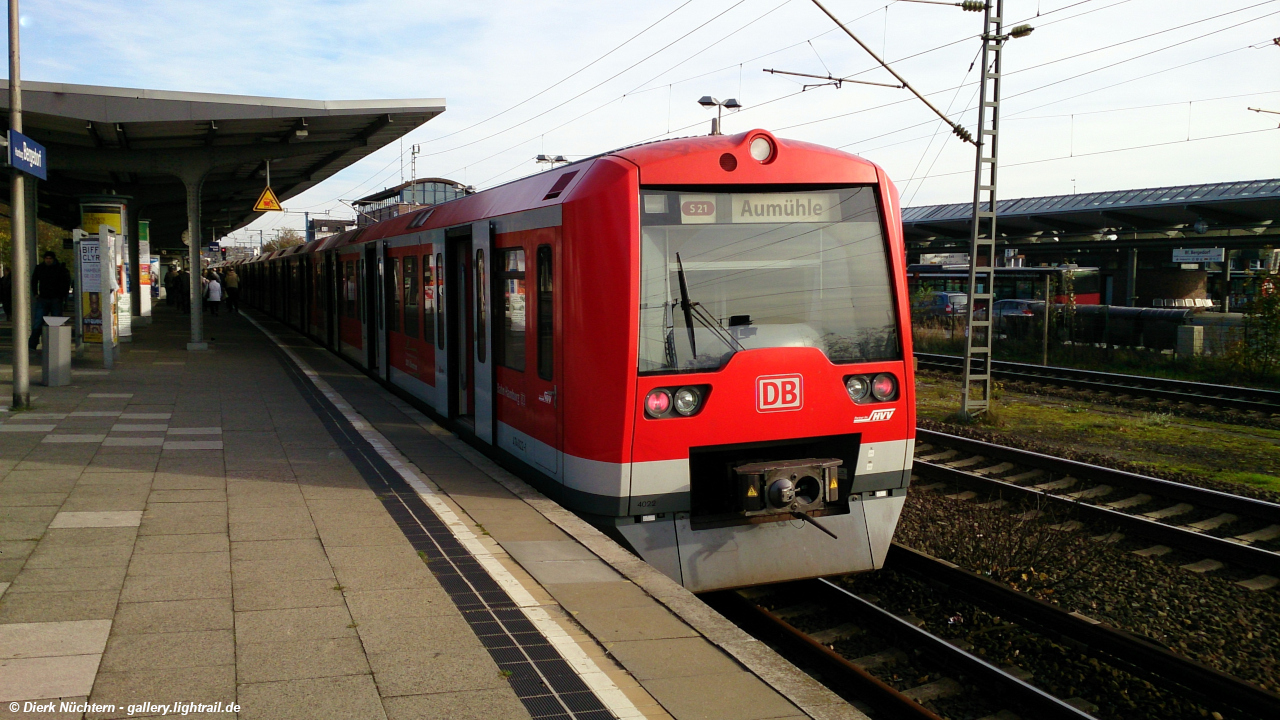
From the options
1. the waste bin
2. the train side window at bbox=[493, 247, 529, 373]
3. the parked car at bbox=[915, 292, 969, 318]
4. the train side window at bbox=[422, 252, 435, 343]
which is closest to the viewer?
the train side window at bbox=[493, 247, 529, 373]

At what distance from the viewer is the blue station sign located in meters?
9.99

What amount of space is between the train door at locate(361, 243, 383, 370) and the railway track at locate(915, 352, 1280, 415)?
36.4 feet

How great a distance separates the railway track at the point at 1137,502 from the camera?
6.86 m

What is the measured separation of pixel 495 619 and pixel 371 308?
11.0 meters

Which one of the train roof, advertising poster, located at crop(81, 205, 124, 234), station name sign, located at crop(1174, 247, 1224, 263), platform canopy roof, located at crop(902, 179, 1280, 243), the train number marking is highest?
platform canopy roof, located at crop(902, 179, 1280, 243)

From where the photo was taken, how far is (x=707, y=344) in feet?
19.0

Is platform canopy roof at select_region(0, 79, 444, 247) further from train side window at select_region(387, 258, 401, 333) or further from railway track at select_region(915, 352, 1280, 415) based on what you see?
railway track at select_region(915, 352, 1280, 415)

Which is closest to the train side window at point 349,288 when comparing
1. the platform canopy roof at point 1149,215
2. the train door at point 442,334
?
the train door at point 442,334

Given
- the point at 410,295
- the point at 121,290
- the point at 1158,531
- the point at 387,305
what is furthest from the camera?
the point at 121,290

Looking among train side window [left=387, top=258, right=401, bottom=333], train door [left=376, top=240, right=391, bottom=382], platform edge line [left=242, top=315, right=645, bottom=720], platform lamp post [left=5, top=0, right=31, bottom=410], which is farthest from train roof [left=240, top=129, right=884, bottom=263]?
platform lamp post [left=5, top=0, right=31, bottom=410]

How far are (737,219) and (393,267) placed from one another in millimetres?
8007

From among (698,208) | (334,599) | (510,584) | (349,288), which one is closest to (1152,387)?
(698,208)

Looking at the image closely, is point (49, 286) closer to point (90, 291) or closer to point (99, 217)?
Result: point (90, 291)

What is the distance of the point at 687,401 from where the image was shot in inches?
227
